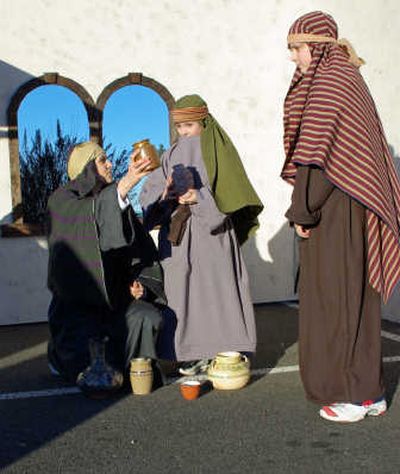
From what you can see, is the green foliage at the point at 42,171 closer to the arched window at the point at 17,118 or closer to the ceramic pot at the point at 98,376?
the arched window at the point at 17,118

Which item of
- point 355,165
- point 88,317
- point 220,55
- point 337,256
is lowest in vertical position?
point 88,317

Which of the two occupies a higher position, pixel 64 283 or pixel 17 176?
pixel 17 176

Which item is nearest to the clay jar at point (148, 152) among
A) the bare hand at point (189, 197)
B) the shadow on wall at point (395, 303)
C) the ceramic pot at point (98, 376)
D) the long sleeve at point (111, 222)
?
the long sleeve at point (111, 222)

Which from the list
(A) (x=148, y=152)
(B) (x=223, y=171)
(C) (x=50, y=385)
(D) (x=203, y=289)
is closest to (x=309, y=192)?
(A) (x=148, y=152)

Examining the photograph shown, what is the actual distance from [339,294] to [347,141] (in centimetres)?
78

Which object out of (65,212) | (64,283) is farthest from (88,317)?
(65,212)

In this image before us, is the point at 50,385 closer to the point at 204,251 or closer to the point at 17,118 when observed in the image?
the point at 204,251

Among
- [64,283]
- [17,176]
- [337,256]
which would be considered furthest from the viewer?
[17,176]

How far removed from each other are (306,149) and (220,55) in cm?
431

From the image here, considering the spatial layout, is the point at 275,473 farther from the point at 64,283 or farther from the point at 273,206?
the point at 273,206

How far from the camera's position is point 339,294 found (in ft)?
11.9

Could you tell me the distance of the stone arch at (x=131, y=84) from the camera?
723cm

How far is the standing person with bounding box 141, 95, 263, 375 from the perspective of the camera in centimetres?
452

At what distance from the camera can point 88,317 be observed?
15.0ft
